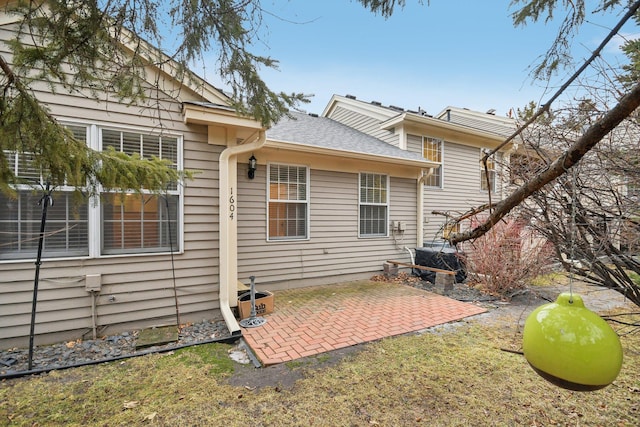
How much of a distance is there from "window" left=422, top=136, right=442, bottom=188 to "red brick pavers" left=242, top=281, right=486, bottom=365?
3923 mm

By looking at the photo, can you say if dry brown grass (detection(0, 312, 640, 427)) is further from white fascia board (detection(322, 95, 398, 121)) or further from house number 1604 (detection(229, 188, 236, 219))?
white fascia board (detection(322, 95, 398, 121))

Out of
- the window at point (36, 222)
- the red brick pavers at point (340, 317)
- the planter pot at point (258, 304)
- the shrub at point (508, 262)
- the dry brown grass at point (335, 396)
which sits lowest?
the dry brown grass at point (335, 396)

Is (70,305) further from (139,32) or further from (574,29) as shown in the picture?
(574,29)

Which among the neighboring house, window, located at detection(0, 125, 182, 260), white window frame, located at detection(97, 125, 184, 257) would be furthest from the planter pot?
the neighboring house

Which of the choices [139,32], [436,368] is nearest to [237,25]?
[139,32]

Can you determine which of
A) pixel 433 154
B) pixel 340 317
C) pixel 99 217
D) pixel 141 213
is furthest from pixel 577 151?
pixel 433 154

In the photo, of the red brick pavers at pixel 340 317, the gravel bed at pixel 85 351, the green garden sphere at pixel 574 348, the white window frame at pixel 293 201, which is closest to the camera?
the green garden sphere at pixel 574 348

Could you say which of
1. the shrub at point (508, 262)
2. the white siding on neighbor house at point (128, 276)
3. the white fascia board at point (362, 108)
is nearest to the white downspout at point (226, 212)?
the white siding on neighbor house at point (128, 276)

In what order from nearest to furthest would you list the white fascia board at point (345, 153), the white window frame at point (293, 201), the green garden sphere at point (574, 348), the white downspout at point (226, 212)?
the green garden sphere at point (574, 348) → the white downspout at point (226, 212) → the white fascia board at point (345, 153) → the white window frame at point (293, 201)

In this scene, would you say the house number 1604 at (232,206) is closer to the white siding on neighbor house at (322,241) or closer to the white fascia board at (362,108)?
the white siding on neighbor house at (322,241)

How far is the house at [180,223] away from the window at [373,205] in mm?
173

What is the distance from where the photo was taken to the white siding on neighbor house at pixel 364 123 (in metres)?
9.15

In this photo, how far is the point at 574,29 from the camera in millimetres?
2189

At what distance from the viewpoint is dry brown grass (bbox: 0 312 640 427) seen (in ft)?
8.05
